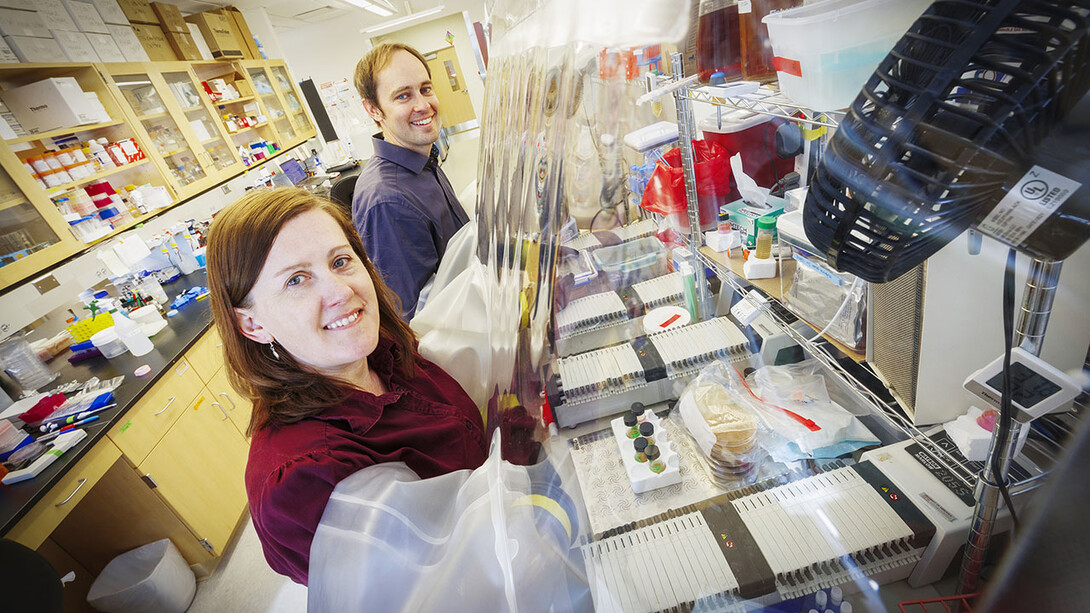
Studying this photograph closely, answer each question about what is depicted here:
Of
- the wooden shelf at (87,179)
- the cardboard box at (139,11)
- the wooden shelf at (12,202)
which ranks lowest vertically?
the wooden shelf at (12,202)

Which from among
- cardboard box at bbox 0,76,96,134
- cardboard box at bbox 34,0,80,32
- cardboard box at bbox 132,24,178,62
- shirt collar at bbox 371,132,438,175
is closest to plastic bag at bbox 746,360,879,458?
shirt collar at bbox 371,132,438,175

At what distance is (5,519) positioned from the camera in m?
1.39

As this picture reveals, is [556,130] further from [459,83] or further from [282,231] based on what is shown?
[459,83]

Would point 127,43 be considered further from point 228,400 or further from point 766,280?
point 766,280

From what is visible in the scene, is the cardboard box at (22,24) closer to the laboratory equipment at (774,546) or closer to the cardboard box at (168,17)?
the cardboard box at (168,17)

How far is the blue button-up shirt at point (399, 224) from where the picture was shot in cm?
164

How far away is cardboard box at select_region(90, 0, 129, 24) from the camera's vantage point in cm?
349

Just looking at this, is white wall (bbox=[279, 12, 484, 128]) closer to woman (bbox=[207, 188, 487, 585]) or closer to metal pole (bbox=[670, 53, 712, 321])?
metal pole (bbox=[670, 53, 712, 321])

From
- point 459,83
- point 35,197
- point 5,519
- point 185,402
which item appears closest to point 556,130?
point 5,519

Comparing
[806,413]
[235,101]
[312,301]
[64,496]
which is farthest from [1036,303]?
[235,101]

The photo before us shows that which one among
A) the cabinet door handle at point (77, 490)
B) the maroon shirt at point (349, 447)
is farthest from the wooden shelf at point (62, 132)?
the maroon shirt at point (349, 447)

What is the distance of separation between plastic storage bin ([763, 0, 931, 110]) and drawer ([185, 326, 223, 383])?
266 centimetres

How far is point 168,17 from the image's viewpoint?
4.36 metres

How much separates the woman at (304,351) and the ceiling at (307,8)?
19.5ft
